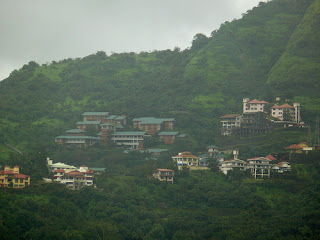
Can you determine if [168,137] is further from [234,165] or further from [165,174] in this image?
[234,165]

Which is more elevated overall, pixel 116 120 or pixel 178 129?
pixel 116 120

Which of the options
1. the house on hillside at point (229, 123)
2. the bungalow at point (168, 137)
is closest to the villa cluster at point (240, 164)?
the bungalow at point (168, 137)

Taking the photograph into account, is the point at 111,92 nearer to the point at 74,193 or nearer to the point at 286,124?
the point at 286,124

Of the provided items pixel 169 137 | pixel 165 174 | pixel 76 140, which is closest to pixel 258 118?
pixel 169 137

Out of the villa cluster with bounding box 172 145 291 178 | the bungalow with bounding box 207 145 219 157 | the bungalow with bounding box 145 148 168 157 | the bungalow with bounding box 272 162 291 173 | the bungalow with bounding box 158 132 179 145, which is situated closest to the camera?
A: the bungalow with bounding box 272 162 291 173

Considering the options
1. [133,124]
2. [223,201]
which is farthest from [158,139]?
[223,201]

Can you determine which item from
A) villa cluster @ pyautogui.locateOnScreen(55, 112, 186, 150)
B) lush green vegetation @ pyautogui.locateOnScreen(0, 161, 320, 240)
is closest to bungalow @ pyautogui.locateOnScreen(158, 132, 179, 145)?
villa cluster @ pyautogui.locateOnScreen(55, 112, 186, 150)

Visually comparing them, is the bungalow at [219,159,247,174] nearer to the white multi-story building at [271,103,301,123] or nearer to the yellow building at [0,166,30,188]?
the white multi-story building at [271,103,301,123]
